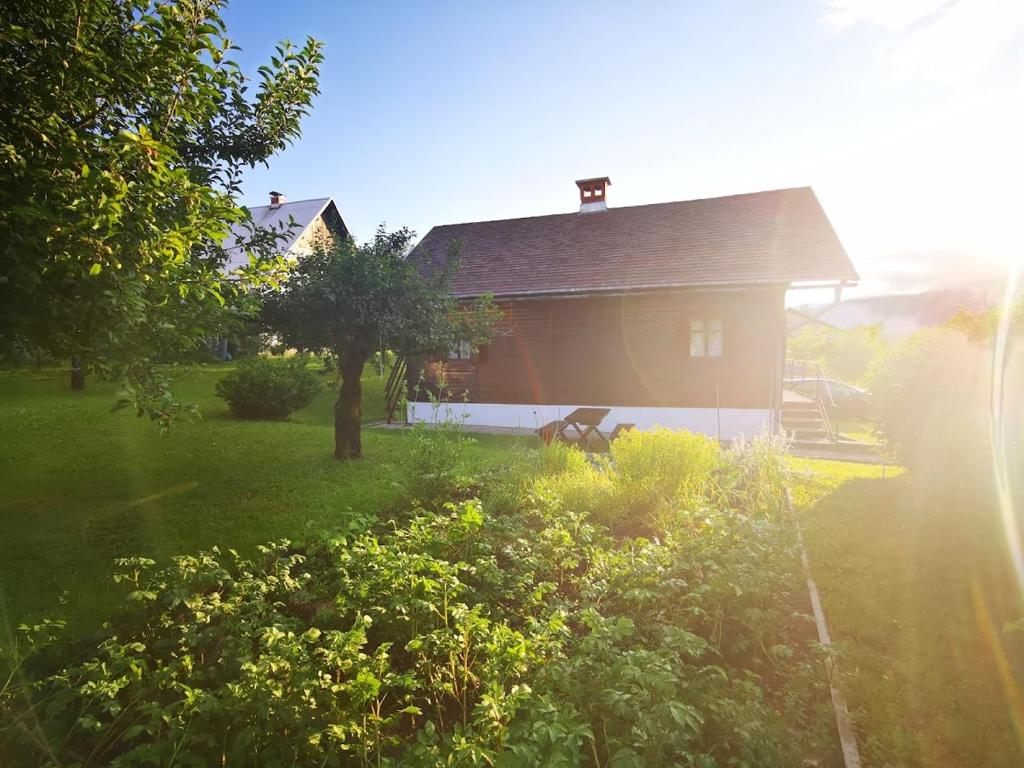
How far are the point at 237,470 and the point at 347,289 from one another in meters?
3.44

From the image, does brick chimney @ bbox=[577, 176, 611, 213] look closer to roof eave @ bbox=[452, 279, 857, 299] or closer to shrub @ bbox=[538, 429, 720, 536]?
roof eave @ bbox=[452, 279, 857, 299]

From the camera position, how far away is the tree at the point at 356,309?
8211 millimetres

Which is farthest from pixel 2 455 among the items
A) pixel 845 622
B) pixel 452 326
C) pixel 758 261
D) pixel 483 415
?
pixel 758 261

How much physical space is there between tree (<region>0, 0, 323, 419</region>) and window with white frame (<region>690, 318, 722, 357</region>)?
1142 cm

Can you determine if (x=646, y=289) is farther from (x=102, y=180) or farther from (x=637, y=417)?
(x=102, y=180)

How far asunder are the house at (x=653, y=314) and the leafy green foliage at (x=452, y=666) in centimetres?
923

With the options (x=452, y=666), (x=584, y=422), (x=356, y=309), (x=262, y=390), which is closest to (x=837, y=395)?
(x=584, y=422)

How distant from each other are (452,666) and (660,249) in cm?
1381

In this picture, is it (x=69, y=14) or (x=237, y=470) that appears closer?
(x=69, y=14)

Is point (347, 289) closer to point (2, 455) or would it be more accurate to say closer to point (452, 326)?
point (452, 326)

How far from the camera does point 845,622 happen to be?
4.30 metres

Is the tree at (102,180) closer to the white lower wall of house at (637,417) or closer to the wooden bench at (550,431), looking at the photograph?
the wooden bench at (550,431)

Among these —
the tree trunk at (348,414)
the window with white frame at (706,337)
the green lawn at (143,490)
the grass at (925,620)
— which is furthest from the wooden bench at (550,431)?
the grass at (925,620)

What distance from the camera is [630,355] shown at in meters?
14.3
